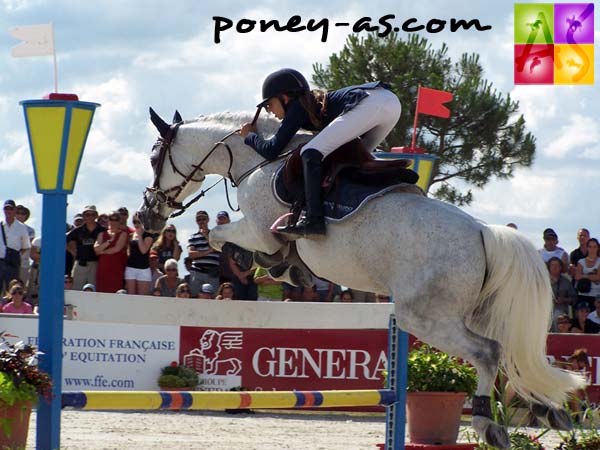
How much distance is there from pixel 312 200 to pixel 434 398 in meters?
2.24

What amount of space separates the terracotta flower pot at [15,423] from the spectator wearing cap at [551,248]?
744cm

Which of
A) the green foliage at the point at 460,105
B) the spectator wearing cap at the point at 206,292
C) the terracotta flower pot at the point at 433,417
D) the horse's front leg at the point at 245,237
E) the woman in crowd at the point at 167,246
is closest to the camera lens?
the horse's front leg at the point at 245,237

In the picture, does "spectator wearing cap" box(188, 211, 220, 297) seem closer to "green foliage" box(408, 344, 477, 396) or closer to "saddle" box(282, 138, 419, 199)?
"green foliage" box(408, 344, 477, 396)

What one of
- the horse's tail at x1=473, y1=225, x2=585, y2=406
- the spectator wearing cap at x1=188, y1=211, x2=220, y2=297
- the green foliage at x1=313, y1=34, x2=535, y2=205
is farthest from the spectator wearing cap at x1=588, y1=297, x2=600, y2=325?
the green foliage at x1=313, y1=34, x2=535, y2=205

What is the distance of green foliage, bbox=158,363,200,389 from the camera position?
10.7 meters

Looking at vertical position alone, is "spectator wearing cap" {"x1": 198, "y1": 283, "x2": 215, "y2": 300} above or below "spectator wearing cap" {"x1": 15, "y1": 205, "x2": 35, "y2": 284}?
below

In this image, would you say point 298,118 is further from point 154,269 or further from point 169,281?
point 154,269

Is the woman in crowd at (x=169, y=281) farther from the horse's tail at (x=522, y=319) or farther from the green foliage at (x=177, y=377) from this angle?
the horse's tail at (x=522, y=319)

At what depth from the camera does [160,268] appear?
11617mm

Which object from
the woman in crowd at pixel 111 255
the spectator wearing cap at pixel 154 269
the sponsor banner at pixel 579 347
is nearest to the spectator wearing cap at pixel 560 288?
the sponsor banner at pixel 579 347

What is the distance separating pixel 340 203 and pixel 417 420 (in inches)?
87.3

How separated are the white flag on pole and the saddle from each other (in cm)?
144

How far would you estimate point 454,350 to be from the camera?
5594 mm

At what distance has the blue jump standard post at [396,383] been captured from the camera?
22.5 ft
